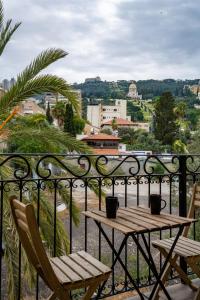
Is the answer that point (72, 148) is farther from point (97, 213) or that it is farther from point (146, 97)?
point (146, 97)

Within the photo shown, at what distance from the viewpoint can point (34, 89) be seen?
6824mm

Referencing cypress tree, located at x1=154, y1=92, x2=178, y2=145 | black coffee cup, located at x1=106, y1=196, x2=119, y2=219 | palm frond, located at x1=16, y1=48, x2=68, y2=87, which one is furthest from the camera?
cypress tree, located at x1=154, y1=92, x2=178, y2=145

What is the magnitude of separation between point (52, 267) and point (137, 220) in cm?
75

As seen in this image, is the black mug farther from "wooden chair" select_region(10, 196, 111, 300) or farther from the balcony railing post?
the balcony railing post

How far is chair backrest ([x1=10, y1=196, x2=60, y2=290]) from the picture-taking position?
6.49 ft

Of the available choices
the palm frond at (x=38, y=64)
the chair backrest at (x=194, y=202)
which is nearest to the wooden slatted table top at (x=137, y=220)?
the chair backrest at (x=194, y=202)

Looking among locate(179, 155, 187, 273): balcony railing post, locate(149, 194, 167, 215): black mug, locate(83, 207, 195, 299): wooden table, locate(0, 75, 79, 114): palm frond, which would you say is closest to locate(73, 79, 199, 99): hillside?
locate(0, 75, 79, 114): palm frond

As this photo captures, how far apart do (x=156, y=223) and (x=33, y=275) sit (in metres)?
2.96

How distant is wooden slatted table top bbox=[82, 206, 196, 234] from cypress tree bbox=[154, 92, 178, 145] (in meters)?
46.5

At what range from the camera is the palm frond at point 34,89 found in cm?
672

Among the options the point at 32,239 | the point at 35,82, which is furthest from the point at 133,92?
the point at 32,239

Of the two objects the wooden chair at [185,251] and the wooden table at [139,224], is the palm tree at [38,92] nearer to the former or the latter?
the wooden chair at [185,251]

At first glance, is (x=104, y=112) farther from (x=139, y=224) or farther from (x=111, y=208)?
(x=139, y=224)

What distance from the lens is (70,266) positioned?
2439 mm
